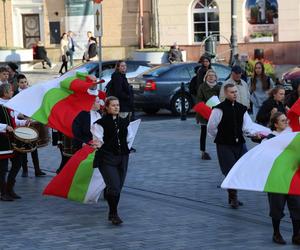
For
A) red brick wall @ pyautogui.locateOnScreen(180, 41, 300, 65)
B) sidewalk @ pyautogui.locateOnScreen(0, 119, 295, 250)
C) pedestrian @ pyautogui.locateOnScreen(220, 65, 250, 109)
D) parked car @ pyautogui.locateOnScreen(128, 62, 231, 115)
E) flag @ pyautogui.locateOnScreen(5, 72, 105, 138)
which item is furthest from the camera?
red brick wall @ pyautogui.locateOnScreen(180, 41, 300, 65)

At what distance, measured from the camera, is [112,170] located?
10383mm

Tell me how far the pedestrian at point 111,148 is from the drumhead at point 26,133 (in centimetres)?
213

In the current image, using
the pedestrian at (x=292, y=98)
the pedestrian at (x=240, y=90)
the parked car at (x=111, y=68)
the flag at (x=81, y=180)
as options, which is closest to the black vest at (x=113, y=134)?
the flag at (x=81, y=180)

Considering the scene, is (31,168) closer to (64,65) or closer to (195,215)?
(195,215)

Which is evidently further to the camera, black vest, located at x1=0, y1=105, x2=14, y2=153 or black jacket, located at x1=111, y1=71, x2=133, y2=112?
black jacket, located at x1=111, y1=71, x2=133, y2=112

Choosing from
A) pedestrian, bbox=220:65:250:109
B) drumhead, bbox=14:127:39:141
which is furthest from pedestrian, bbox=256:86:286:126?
drumhead, bbox=14:127:39:141

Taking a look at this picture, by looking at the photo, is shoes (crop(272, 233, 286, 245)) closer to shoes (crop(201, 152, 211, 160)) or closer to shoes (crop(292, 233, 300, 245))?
shoes (crop(292, 233, 300, 245))

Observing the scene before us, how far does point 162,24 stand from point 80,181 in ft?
102

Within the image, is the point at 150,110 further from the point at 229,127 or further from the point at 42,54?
the point at 42,54

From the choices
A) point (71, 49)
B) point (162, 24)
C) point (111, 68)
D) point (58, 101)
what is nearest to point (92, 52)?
point (71, 49)

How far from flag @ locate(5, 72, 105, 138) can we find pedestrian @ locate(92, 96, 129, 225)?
4.24ft

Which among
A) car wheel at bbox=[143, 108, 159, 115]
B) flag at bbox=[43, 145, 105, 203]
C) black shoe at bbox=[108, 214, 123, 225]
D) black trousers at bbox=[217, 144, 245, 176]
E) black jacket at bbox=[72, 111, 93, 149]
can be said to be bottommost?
car wheel at bbox=[143, 108, 159, 115]

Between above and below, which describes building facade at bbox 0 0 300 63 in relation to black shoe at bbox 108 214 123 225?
above

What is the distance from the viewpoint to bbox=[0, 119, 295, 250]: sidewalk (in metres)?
9.41
